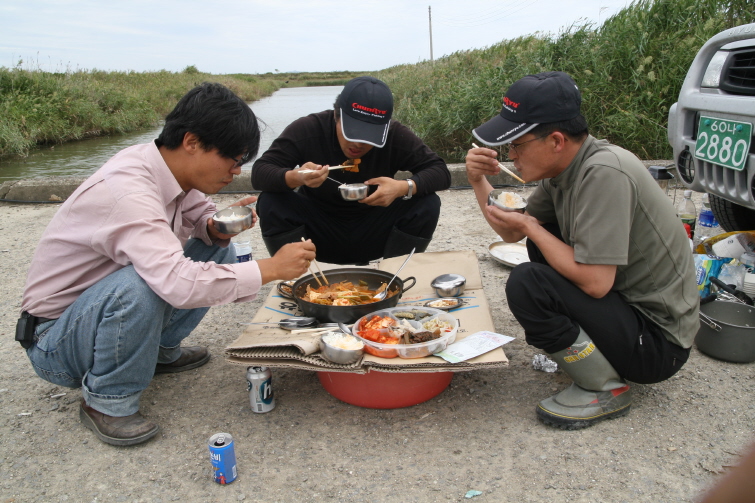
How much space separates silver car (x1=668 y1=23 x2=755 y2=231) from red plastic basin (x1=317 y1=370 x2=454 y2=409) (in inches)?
77.5

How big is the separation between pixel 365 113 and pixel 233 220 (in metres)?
0.99

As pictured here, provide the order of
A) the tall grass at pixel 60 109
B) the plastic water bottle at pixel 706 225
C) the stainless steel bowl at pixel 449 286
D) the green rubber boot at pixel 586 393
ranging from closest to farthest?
1. the green rubber boot at pixel 586 393
2. the stainless steel bowl at pixel 449 286
3. the plastic water bottle at pixel 706 225
4. the tall grass at pixel 60 109

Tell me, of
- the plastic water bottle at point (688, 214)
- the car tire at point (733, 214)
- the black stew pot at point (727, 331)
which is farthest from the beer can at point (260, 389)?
the car tire at point (733, 214)

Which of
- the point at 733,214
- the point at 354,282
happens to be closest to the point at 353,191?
the point at 354,282

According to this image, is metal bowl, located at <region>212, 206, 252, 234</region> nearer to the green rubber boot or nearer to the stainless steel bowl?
the stainless steel bowl

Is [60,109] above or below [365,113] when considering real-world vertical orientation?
below

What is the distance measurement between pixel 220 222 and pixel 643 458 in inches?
82.0

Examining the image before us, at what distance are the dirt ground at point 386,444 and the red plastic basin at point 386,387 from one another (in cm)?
5

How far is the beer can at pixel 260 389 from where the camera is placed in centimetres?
Answer: 246

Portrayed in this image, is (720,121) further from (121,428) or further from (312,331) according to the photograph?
(121,428)

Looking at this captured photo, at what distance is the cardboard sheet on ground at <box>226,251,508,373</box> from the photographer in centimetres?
229

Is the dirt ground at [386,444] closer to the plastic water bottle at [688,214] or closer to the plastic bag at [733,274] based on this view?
the plastic bag at [733,274]

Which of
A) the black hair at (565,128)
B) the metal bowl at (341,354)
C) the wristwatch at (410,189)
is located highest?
the black hair at (565,128)

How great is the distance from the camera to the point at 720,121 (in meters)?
3.17
